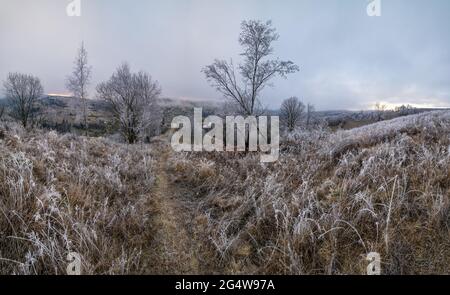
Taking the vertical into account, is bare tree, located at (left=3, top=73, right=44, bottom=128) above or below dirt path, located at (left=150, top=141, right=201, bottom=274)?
above

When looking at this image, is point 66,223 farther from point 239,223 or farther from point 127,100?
point 127,100

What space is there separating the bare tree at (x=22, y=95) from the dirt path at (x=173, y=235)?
42895 millimetres

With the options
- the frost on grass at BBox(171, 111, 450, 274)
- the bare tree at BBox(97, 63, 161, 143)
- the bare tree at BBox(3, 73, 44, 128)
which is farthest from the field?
the bare tree at BBox(3, 73, 44, 128)

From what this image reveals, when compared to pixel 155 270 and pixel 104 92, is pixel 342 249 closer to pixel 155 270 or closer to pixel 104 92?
pixel 155 270

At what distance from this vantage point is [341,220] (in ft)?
9.58

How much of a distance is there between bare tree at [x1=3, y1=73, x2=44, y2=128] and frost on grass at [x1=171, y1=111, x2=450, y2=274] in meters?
44.4

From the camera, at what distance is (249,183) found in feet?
16.3

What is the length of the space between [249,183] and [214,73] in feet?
34.9

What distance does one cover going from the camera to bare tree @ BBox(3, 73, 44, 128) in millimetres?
37594

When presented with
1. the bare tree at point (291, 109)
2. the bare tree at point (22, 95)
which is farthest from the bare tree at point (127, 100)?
the bare tree at point (291, 109)

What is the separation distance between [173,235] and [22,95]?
152 ft

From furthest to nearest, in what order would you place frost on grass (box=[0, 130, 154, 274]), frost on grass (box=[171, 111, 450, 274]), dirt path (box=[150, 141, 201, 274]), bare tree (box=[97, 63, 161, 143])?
bare tree (box=[97, 63, 161, 143]) < dirt path (box=[150, 141, 201, 274]) < frost on grass (box=[171, 111, 450, 274]) < frost on grass (box=[0, 130, 154, 274])

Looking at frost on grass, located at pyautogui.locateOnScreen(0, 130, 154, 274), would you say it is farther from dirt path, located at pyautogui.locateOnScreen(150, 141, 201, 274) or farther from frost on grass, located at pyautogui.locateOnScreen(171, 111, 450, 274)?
frost on grass, located at pyautogui.locateOnScreen(171, 111, 450, 274)
